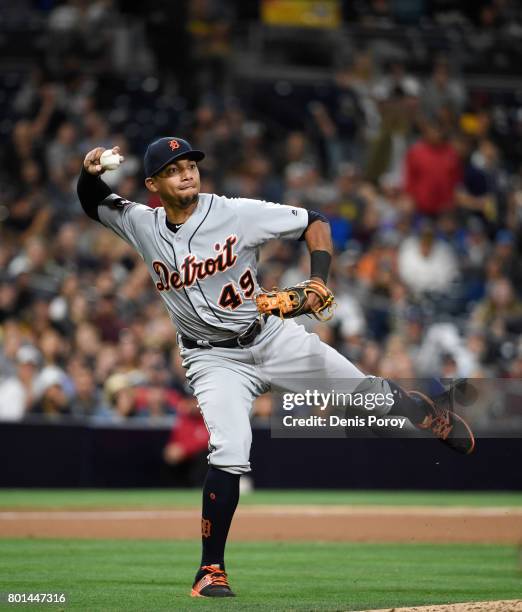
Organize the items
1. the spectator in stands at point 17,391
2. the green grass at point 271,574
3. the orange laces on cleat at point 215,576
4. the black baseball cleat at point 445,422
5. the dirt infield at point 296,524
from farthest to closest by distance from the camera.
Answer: the spectator in stands at point 17,391 < the dirt infield at point 296,524 < the black baseball cleat at point 445,422 < the orange laces on cleat at point 215,576 < the green grass at point 271,574

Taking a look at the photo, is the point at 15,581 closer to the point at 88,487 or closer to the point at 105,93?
the point at 88,487

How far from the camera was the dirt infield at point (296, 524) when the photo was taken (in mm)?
9062

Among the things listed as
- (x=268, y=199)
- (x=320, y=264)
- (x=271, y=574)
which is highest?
(x=268, y=199)

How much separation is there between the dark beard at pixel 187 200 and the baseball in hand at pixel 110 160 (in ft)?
1.14

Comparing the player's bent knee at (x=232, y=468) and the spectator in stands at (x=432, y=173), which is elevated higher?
the spectator in stands at (x=432, y=173)

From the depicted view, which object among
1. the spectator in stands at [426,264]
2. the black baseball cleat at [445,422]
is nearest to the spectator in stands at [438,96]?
the spectator in stands at [426,264]

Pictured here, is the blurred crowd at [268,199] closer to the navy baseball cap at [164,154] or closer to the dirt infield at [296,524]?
the dirt infield at [296,524]

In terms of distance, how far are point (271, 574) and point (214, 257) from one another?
72.7 inches

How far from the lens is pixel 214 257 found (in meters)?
5.98

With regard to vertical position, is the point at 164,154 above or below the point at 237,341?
above

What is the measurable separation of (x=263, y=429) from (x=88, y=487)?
190cm

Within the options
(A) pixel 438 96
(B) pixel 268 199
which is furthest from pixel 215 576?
(A) pixel 438 96

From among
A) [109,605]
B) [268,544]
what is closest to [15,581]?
[109,605]

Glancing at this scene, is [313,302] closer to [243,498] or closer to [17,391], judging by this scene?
[243,498]
